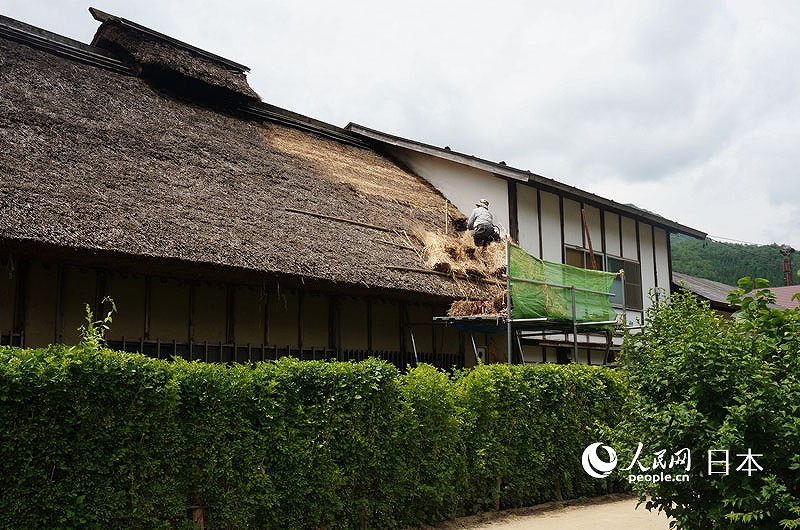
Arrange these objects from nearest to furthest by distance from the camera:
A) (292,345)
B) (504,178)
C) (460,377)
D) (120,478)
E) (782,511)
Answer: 1. (782,511)
2. (120,478)
3. (460,377)
4. (292,345)
5. (504,178)

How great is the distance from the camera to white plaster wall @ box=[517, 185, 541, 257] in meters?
16.1

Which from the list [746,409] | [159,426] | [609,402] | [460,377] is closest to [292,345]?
[460,377]

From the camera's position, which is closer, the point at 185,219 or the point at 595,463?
the point at 185,219

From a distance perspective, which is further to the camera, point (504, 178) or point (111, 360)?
point (504, 178)

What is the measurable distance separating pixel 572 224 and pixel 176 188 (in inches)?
379

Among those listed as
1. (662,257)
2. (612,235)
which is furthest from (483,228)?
(662,257)

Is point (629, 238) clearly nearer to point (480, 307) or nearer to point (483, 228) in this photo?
point (483, 228)

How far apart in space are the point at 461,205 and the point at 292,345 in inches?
254

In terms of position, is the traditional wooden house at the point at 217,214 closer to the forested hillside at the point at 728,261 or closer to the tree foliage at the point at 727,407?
the tree foliage at the point at 727,407

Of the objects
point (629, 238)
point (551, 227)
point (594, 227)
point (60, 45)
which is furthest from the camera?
point (629, 238)

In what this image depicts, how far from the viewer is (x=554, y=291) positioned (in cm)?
1306

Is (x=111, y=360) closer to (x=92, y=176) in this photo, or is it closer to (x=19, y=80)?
(x=92, y=176)

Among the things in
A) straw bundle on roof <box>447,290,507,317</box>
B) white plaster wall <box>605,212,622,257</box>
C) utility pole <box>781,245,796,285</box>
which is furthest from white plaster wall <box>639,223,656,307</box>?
utility pole <box>781,245,796,285</box>

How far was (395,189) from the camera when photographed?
16.1 m
